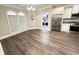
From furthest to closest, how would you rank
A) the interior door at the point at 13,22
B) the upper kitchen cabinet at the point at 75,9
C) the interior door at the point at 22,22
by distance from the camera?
the interior door at the point at 22,22, the interior door at the point at 13,22, the upper kitchen cabinet at the point at 75,9

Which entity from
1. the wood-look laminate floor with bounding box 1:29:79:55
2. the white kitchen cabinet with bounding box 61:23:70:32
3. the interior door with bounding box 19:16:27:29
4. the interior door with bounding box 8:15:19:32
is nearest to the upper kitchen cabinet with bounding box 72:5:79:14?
the white kitchen cabinet with bounding box 61:23:70:32

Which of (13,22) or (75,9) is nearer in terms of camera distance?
(75,9)

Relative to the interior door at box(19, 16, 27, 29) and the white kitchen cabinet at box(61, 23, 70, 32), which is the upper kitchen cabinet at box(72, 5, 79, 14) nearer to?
the white kitchen cabinet at box(61, 23, 70, 32)

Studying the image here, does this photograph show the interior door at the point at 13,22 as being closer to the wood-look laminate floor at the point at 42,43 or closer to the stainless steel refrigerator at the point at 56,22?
the wood-look laminate floor at the point at 42,43

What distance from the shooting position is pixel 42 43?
1649 mm

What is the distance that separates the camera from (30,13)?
1.42 meters

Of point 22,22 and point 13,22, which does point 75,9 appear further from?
point 13,22

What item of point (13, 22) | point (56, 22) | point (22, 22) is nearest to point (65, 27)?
point (56, 22)

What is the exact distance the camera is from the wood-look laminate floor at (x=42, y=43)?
4.81ft

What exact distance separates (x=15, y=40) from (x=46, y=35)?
75 centimetres

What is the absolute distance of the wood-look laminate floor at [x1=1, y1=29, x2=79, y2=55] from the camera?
147cm

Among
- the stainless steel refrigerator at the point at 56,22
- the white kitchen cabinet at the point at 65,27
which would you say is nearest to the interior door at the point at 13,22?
the stainless steel refrigerator at the point at 56,22
